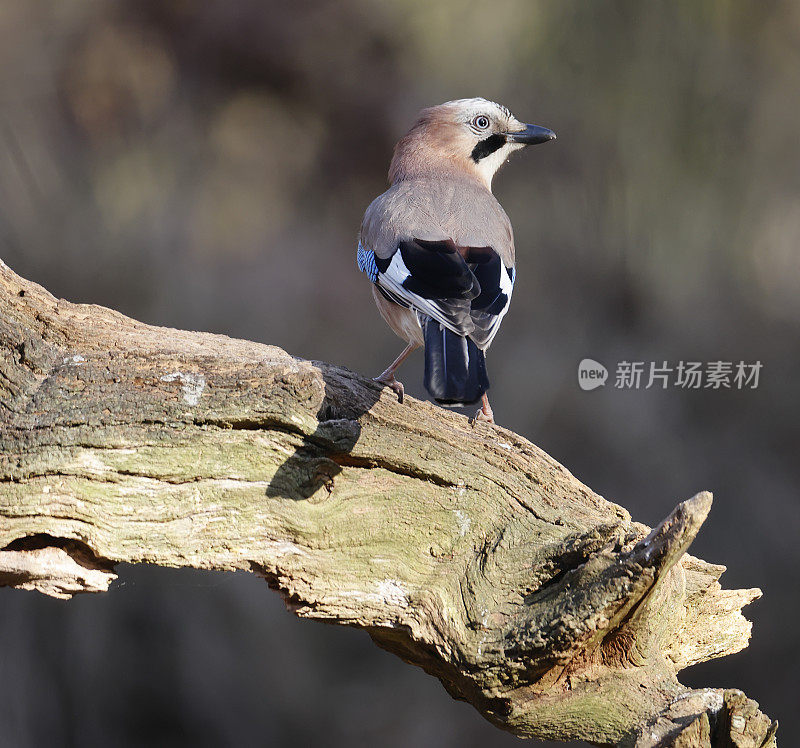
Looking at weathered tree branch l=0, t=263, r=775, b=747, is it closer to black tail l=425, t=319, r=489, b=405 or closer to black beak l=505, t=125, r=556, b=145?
black tail l=425, t=319, r=489, b=405

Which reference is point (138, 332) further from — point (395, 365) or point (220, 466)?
point (395, 365)

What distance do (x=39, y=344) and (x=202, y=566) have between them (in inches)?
25.7

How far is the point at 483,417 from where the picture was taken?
267cm

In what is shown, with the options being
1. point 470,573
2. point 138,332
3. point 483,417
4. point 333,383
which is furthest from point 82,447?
point 483,417

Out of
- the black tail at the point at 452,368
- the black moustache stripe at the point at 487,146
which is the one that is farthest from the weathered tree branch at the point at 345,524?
the black moustache stripe at the point at 487,146

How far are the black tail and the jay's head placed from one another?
106cm

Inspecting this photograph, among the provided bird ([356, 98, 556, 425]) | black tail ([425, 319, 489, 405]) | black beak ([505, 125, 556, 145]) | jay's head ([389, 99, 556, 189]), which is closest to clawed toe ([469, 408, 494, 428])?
bird ([356, 98, 556, 425])

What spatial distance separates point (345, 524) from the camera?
2.14m

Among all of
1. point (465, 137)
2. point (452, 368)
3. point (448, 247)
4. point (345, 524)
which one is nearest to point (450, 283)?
point (448, 247)

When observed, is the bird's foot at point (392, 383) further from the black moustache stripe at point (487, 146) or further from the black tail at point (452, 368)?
the black moustache stripe at point (487, 146)

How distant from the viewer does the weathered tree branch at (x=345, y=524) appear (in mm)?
1946

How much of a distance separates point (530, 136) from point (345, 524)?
167 cm

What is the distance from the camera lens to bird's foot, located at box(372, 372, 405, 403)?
7.86 feet

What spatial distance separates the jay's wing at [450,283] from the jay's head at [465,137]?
656 millimetres
